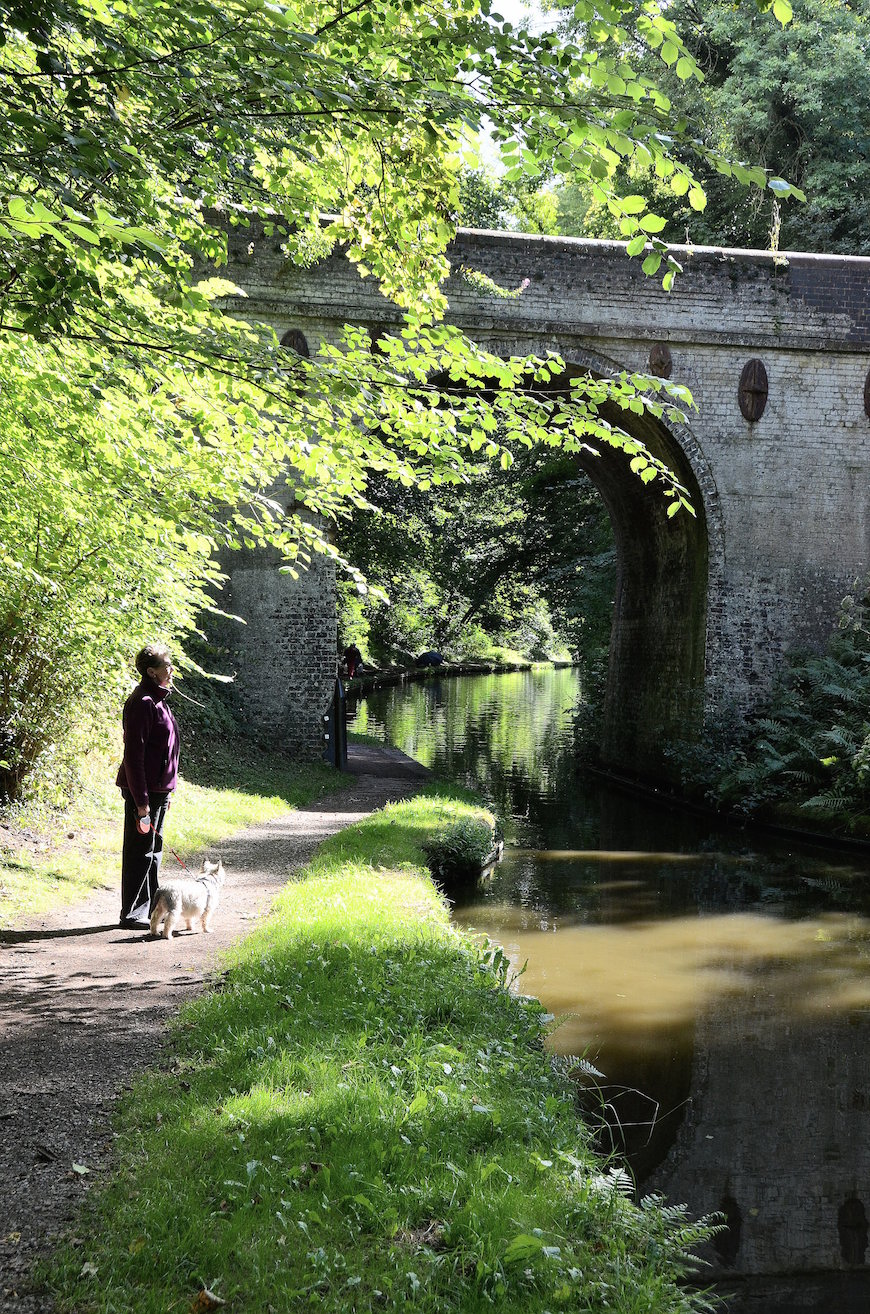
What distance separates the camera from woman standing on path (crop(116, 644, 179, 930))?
20.6 ft

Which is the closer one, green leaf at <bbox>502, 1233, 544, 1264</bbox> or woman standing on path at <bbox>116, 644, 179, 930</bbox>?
green leaf at <bbox>502, 1233, 544, 1264</bbox>

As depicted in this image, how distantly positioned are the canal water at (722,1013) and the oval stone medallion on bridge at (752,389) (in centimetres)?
593

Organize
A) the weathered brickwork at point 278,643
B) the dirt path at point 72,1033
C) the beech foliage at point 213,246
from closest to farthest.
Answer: the dirt path at point 72,1033
the beech foliage at point 213,246
the weathered brickwork at point 278,643

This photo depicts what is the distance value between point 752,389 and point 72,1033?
13443 mm

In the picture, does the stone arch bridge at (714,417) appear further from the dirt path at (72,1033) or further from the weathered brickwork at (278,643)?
the dirt path at (72,1033)

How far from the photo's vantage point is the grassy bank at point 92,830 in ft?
22.7

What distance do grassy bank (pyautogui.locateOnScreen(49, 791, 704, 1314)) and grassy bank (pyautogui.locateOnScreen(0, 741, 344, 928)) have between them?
2332 mm

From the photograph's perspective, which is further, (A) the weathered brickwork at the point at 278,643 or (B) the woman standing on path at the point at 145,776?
(A) the weathered brickwork at the point at 278,643

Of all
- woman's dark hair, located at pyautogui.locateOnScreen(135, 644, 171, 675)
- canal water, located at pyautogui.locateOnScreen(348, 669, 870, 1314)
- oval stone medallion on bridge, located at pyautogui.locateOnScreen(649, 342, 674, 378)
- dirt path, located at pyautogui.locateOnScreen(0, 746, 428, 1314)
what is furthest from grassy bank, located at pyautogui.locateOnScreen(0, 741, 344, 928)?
oval stone medallion on bridge, located at pyautogui.locateOnScreen(649, 342, 674, 378)

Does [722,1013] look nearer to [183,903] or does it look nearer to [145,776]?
[183,903]

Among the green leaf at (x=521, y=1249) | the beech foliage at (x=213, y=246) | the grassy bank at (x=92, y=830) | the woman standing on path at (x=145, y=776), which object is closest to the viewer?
the green leaf at (x=521, y=1249)

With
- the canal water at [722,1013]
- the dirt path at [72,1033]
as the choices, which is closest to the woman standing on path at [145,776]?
the dirt path at [72,1033]

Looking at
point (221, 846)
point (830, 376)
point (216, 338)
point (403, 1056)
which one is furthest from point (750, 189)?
point (403, 1056)

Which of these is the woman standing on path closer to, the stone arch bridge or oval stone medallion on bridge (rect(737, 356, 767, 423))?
the stone arch bridge
